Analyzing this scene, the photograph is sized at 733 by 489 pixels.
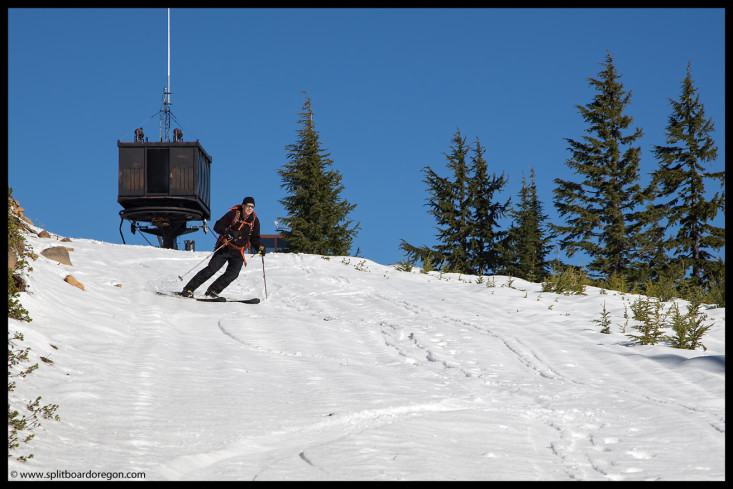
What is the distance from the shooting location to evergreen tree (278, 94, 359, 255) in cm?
4077

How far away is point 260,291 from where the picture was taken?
14.3 m

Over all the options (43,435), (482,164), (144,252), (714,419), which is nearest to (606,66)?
(482,164)

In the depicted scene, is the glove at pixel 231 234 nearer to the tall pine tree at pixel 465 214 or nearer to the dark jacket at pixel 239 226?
the dark jacket at pixel 239 226

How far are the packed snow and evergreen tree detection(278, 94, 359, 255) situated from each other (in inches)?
1120

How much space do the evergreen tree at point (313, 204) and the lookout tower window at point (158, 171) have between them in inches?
269

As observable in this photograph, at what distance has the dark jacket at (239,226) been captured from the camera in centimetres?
1320

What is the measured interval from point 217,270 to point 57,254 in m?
4.24

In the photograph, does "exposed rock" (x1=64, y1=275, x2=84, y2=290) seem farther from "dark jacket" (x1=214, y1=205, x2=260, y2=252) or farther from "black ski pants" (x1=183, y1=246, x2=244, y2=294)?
"dark jacket" (x1=214, y1=205, x2=260, y2=252)

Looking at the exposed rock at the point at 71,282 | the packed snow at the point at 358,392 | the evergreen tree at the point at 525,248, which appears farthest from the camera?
the evergreen tree at the point at 525,248

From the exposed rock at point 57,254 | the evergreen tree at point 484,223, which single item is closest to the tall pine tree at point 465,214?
the evergreen tree at point 484,223

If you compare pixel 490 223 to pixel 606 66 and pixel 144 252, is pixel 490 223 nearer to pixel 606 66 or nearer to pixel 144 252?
pixel 606 66

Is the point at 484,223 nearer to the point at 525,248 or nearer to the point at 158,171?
the point at 525,248

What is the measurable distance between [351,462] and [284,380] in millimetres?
2504

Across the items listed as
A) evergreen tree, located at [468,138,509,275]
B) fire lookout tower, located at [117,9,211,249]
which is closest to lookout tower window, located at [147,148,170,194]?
fire lookout tower, located at [117,9,211,249]
